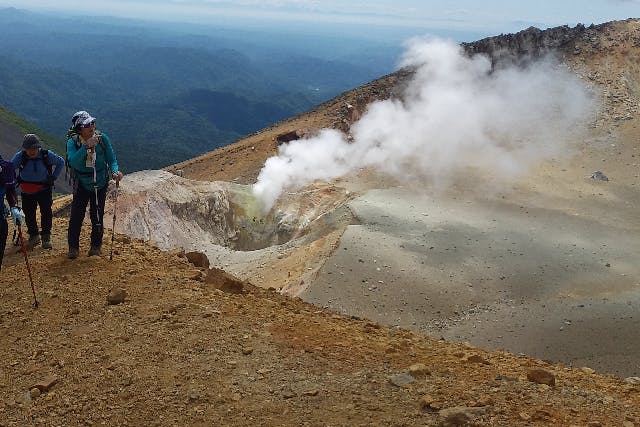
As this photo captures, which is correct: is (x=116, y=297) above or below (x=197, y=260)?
above

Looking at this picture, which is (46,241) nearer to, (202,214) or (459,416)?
(459,416)

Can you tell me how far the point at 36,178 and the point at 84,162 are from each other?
44.1 inches

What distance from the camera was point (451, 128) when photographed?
78.0 feet

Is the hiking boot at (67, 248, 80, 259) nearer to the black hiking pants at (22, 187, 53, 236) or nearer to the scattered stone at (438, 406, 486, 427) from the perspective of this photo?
the black hiking pants at (22, 187, 53, 236)

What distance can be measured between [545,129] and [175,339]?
885 inches

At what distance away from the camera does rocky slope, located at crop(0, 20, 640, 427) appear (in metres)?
4.23

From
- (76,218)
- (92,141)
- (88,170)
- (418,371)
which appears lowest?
(418,371)

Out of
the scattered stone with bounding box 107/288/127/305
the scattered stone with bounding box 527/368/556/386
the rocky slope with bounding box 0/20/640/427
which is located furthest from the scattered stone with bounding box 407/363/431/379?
the scattered stone with bounding box 107/288/127/305

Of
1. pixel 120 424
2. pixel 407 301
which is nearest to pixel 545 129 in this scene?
pixel 407 301

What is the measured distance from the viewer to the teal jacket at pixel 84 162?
6.60 metres

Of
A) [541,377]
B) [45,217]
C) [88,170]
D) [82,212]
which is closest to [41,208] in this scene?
[45,217]

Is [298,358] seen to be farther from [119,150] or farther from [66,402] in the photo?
[119,150]

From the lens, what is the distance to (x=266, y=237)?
16688 millimetres

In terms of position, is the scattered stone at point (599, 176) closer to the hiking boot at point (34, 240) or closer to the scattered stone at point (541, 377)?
the scattered stone at point (541, 377)
